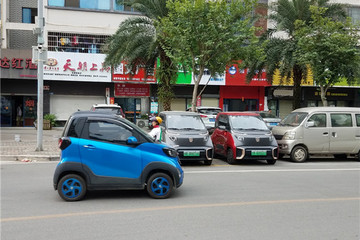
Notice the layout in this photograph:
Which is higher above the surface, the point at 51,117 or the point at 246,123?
the point at 51,117

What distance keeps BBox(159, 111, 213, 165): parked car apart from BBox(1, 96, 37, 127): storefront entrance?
1706cm

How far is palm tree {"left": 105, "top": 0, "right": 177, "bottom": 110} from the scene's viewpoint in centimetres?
1872

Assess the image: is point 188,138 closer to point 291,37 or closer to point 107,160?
point 107,160

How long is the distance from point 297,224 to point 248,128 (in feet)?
22.9

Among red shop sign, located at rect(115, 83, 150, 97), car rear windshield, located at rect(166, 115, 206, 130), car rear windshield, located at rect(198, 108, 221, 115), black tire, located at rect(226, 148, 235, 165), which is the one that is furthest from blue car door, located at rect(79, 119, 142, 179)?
red shop sign, located at rect(115, 83, 150, 97)

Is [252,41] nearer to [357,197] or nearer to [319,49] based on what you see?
[319,49]

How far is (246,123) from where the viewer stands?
12.2 metres

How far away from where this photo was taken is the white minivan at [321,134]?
40.7 ft

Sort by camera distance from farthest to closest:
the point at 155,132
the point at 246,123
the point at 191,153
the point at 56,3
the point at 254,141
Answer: the point at 56,3 < the point at 246,123 < the point at 254,141 < the point at 191,153 < the point at 155,132

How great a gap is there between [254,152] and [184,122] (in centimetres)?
258

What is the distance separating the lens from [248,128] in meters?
12.0

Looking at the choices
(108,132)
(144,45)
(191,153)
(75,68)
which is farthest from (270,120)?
(108,132)

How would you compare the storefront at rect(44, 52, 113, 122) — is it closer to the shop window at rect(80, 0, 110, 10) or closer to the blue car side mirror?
the shop window at rect(80, 0, 110, 10)

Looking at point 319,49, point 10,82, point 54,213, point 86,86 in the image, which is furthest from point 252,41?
point 10,82
